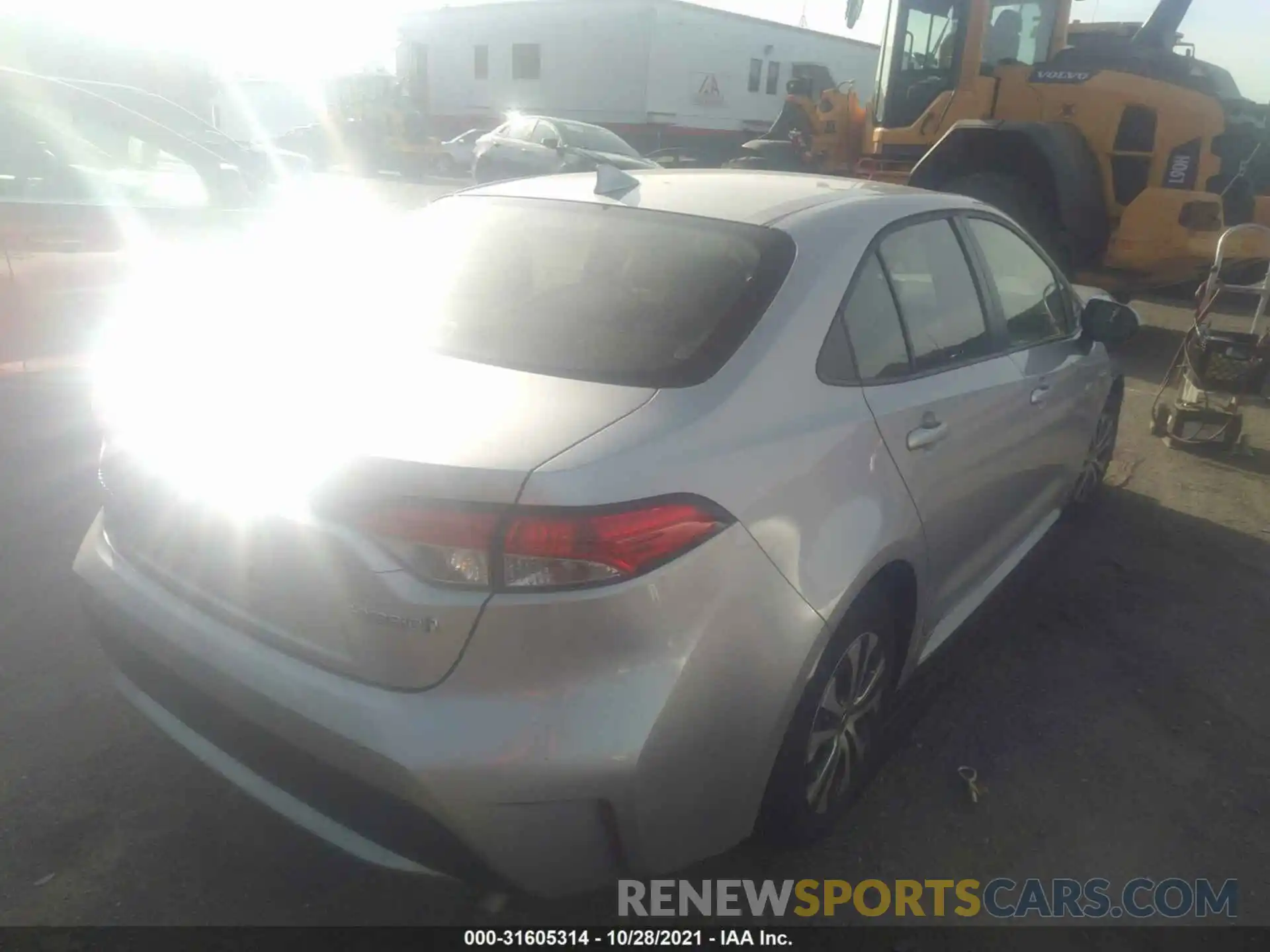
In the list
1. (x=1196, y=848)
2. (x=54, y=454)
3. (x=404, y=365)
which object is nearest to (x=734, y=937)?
(x=1196, y=848)

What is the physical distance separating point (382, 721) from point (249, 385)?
2.70 ft

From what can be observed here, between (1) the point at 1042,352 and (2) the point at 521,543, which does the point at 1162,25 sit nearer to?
(1) the point at 1042,352

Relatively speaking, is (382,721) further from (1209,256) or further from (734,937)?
(1209,256)

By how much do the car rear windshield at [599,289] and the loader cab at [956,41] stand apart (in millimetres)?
7801

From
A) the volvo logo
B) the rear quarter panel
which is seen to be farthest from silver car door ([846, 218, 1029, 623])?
the volvo logo

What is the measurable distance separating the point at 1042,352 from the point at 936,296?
783 millimetres

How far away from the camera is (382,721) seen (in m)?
1.76

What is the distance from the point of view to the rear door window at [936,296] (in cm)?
269

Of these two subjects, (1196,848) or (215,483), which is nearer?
(215,483)

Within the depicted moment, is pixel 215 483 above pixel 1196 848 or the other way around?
above

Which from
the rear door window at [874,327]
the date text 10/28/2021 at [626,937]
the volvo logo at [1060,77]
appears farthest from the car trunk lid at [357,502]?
the volvo logo at [1060,77]

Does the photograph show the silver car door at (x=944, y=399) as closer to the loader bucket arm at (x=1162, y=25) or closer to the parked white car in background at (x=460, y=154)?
the loader bucket arm at (x=1162, y=25)

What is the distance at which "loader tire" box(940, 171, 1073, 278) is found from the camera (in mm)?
8164

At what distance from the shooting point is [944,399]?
8.75 feet
